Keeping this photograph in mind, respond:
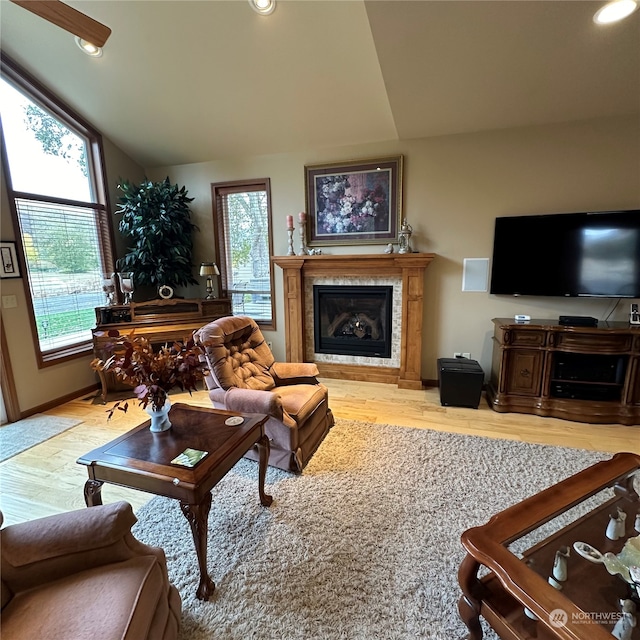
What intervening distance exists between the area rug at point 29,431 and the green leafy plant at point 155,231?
5.90ft

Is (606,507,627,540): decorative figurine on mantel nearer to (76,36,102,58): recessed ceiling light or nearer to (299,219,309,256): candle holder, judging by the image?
(299,219,309,256): candle holder

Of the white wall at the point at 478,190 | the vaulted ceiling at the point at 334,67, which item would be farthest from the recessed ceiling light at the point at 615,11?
the white wall at the point at 478,190

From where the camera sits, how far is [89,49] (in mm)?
3090

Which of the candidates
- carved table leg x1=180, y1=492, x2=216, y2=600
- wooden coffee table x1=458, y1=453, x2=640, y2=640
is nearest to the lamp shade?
carved table leg x1=180, y1=492, x2=216, y2=600

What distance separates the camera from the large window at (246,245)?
14.6ft

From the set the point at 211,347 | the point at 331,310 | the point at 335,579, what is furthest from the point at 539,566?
the point at 331,310

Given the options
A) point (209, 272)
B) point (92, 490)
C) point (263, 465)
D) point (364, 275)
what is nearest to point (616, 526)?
point (263, 465)

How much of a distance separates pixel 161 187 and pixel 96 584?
4158 mm

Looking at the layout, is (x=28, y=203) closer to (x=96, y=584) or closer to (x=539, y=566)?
(x=96, y=584)

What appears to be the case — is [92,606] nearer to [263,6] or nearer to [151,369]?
[151,369]

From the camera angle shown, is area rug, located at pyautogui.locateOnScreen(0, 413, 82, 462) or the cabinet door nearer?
area rug, located at pyautogui.locateOnScreen(0, 413, 82, 462)

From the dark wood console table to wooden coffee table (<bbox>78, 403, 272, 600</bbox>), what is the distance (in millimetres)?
2186

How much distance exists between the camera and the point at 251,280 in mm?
4676

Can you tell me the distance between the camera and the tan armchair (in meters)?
0.97
